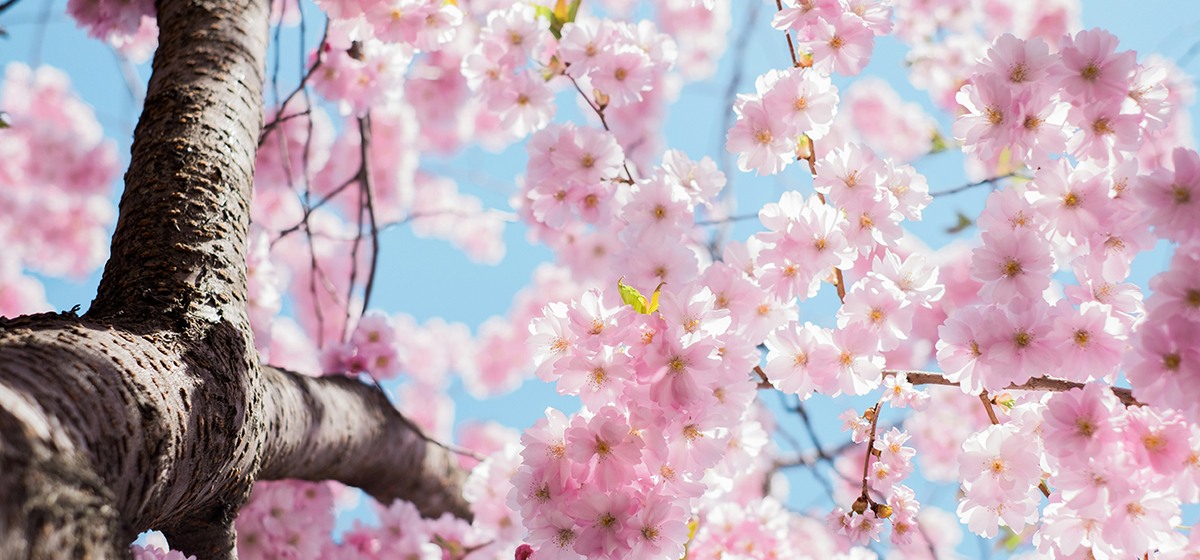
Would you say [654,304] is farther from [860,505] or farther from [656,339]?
[860,505]

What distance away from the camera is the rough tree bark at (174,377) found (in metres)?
0.62

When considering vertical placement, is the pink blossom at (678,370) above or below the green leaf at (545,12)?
below

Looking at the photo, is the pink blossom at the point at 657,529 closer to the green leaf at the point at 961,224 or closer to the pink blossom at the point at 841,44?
the pink blossom at the point at 841,44

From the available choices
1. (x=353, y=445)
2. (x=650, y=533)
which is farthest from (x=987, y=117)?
(x=353, y=445)

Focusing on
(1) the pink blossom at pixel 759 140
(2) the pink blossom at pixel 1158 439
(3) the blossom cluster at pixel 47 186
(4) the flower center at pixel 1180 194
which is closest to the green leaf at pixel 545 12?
(1) the pink blossom at pixel 759 140

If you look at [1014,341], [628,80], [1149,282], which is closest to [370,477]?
[628,80]

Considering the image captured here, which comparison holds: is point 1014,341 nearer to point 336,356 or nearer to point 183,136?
point 183,136

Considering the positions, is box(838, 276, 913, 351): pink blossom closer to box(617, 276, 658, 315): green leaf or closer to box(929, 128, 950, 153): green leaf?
box(617, 276, 658, 315): green leaf

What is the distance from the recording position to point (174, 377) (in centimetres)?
83

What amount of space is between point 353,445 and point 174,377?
737 mm

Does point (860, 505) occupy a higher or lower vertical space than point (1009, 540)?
higher

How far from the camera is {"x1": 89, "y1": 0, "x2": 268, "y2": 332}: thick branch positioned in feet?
3.18

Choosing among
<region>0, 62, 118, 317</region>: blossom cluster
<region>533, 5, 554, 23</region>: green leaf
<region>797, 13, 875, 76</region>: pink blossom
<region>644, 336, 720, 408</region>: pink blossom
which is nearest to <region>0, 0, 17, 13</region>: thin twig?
<region>533, 5, 554, 23</region>: green leaf

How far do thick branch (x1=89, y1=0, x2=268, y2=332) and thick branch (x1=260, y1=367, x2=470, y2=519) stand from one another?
23 centimetres
